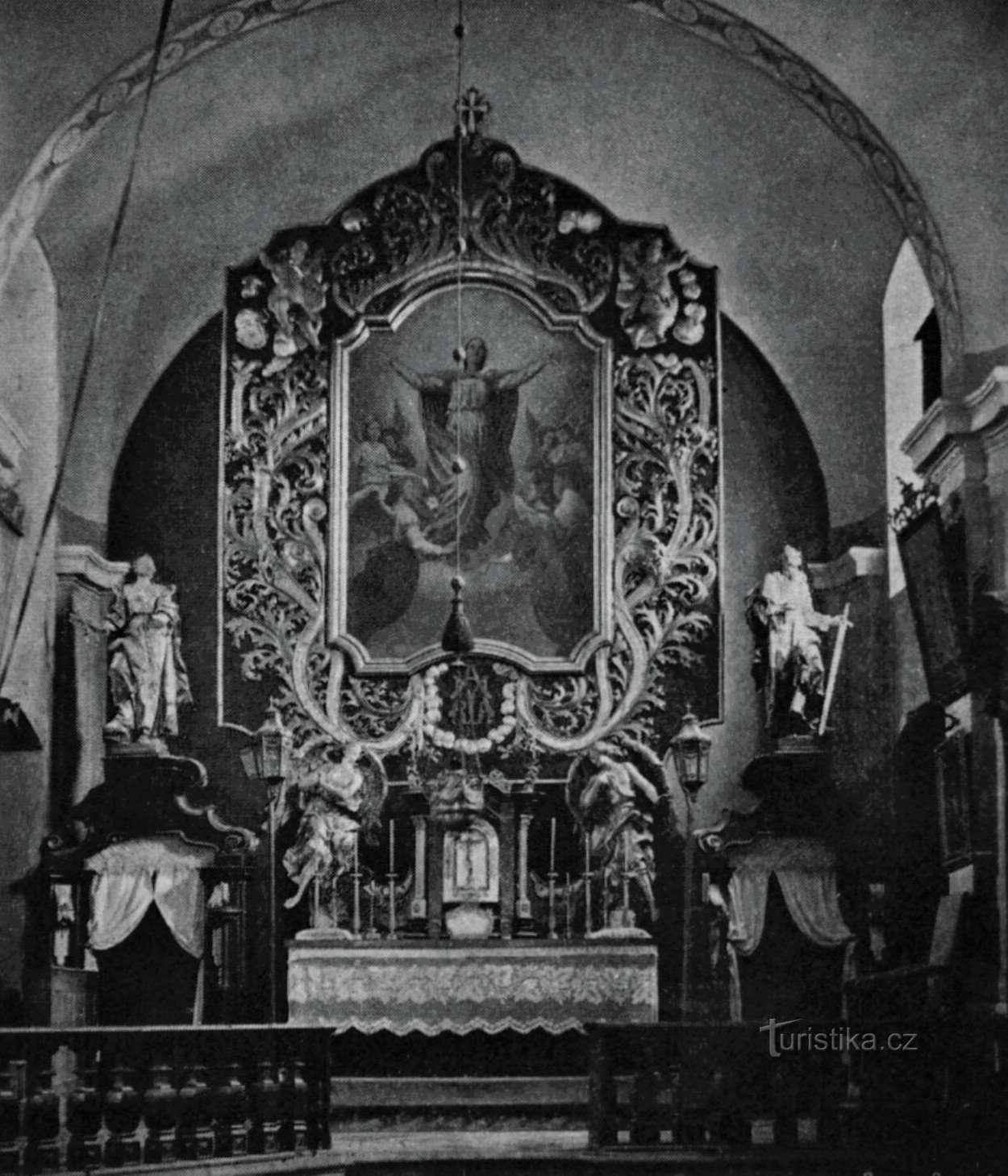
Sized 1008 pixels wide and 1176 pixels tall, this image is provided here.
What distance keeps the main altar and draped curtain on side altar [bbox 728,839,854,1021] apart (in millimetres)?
618

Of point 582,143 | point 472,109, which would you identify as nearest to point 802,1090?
point 582,143

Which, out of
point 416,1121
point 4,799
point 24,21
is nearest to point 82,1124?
point 416,1121

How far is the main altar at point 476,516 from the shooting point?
15.0m

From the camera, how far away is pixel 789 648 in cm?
1470

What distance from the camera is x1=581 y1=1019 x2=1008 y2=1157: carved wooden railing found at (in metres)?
9.68

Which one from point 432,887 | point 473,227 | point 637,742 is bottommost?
point 432,887

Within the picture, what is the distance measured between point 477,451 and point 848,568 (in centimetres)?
269

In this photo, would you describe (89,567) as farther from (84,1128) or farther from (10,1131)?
(10,1131)

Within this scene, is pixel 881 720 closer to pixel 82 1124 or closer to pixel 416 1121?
pixel 416 1121

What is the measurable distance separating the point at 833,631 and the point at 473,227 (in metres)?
3.79

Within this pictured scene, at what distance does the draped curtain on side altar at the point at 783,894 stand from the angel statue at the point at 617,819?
0.58 metres

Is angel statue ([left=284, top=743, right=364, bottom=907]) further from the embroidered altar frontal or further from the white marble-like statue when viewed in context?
the white marble-like statue

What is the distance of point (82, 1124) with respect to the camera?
9195mm

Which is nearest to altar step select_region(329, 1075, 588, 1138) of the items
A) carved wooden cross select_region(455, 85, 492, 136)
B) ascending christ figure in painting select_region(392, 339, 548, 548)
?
ascending christ figure in painting select_region(392, 339, 548, 548)
